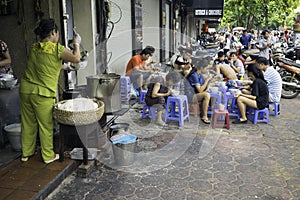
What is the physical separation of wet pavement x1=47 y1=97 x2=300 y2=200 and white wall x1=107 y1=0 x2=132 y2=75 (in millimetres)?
3046

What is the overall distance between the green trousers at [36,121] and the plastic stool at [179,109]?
2658 millimetres

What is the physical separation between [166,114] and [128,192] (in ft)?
8.53

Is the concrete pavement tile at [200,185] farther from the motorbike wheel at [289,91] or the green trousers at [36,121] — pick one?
the motorbike wheel at [289,91]

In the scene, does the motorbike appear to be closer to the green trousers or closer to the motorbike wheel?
the motorbike wheel

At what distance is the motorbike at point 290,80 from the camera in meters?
8.34

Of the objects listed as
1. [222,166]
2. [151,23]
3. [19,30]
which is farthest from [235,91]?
[151,23]

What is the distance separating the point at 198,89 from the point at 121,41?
3.45 metres

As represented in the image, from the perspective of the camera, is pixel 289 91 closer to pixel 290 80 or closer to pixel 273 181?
pixel 290 80

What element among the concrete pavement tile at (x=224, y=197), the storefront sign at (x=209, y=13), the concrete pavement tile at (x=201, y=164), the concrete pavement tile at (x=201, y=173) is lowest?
the concrete pavement tile at (x=224, y=197)

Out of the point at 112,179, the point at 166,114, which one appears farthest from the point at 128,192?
the point at 166,114

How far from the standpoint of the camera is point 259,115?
20.7ft

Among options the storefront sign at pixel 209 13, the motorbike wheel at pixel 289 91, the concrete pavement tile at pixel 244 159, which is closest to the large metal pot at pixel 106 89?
the concrete pavement tile at pixel 244 159

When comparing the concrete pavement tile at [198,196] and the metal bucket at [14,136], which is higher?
the metal bucket at [14,136]

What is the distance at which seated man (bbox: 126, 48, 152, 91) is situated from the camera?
25.0 feet
